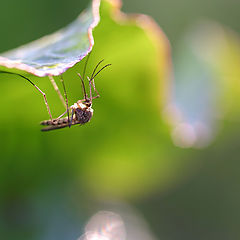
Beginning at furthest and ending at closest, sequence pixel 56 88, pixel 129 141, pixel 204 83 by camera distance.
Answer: pixel 204 83 < pixel 129 141 < pixel 56 88

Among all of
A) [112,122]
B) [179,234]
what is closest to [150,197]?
[179,234]

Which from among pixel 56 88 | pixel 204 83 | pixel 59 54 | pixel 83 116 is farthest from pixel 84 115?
pixel 204 83

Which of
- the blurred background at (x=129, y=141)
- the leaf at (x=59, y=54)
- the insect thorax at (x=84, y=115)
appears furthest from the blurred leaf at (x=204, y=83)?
the leaf at (x=59, y=54)

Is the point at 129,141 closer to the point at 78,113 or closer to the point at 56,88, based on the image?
the point at 78,113

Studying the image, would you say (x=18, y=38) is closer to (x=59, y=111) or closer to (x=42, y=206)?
(x=59, y=111)

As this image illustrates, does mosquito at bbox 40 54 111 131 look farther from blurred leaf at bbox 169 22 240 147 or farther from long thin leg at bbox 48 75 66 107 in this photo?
blurred leaf at bbox 169 22 240 147

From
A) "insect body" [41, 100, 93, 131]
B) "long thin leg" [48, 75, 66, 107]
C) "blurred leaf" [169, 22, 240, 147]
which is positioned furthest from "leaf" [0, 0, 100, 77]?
"blurred leaf" [169, 22, 240, 147]

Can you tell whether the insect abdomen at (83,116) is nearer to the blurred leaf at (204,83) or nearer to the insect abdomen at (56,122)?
the insect abdomen at (56,122)
